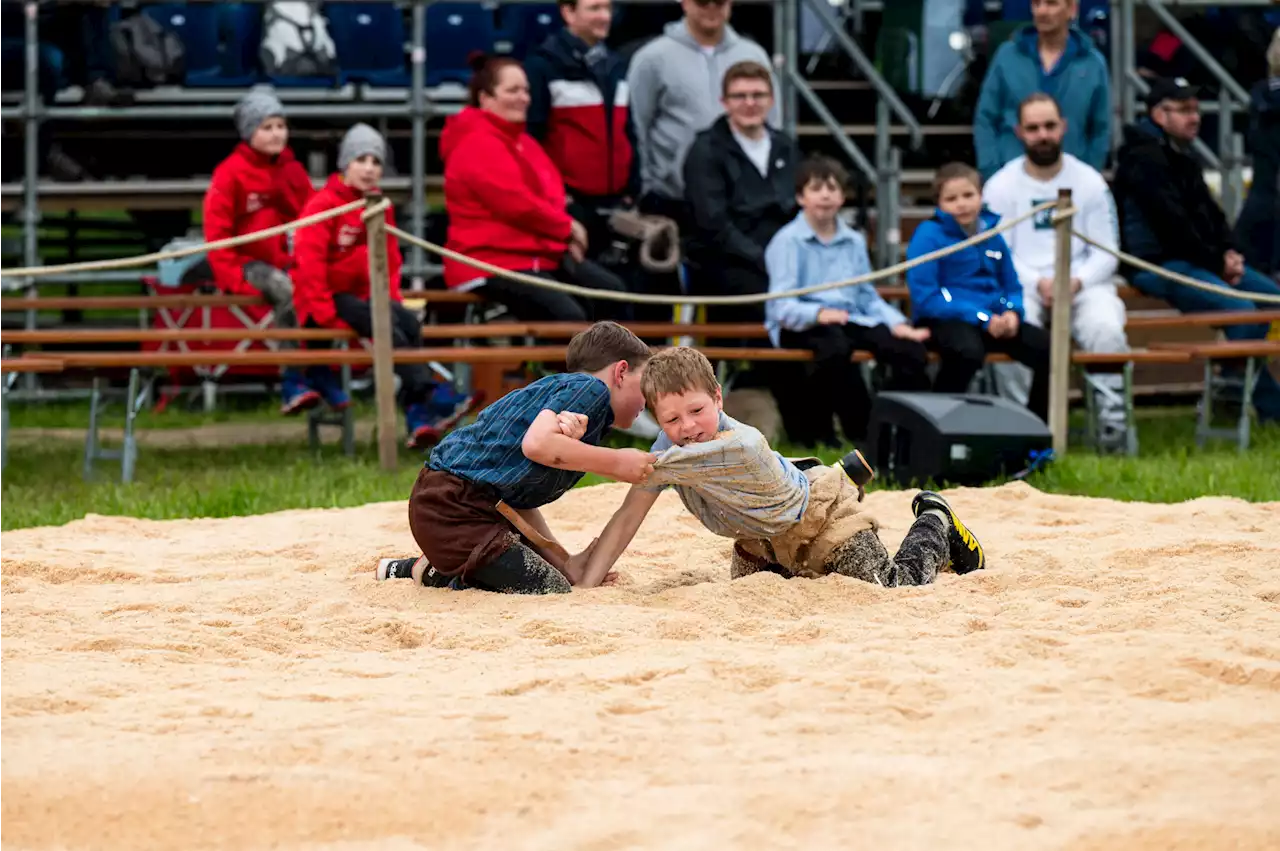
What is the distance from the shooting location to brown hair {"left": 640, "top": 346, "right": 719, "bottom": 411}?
5.51m

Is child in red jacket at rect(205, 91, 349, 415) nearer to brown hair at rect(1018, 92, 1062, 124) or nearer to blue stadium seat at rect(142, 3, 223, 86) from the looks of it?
blue stadium seat at rect(142, 3, 223, 86)

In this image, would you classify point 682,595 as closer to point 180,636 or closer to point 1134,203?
point 180,636

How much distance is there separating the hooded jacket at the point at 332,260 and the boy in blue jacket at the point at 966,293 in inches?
114

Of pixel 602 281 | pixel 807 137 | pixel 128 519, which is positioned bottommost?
pixel 128 519

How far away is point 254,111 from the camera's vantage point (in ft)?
35.7

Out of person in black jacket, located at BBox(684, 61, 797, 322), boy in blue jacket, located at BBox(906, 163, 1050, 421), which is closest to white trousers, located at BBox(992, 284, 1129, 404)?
boy in blue jacket, located at BBox(906, 163, 1050, 421)

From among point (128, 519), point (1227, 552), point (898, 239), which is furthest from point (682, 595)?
point (898, 239)

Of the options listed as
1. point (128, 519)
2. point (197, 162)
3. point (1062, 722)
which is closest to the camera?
point (1062, 722)

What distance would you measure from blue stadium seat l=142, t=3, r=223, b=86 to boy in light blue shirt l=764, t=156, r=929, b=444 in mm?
4629

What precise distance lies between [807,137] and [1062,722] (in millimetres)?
9802

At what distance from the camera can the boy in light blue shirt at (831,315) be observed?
1004cm

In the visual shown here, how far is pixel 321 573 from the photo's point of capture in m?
6.61

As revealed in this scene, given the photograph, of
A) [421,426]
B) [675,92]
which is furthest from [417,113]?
[421,426]

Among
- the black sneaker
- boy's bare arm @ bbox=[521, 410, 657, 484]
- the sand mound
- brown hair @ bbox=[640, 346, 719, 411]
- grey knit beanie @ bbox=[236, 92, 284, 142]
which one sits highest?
grey knit beanie @ bbox=[236, 92, 284, 142]
